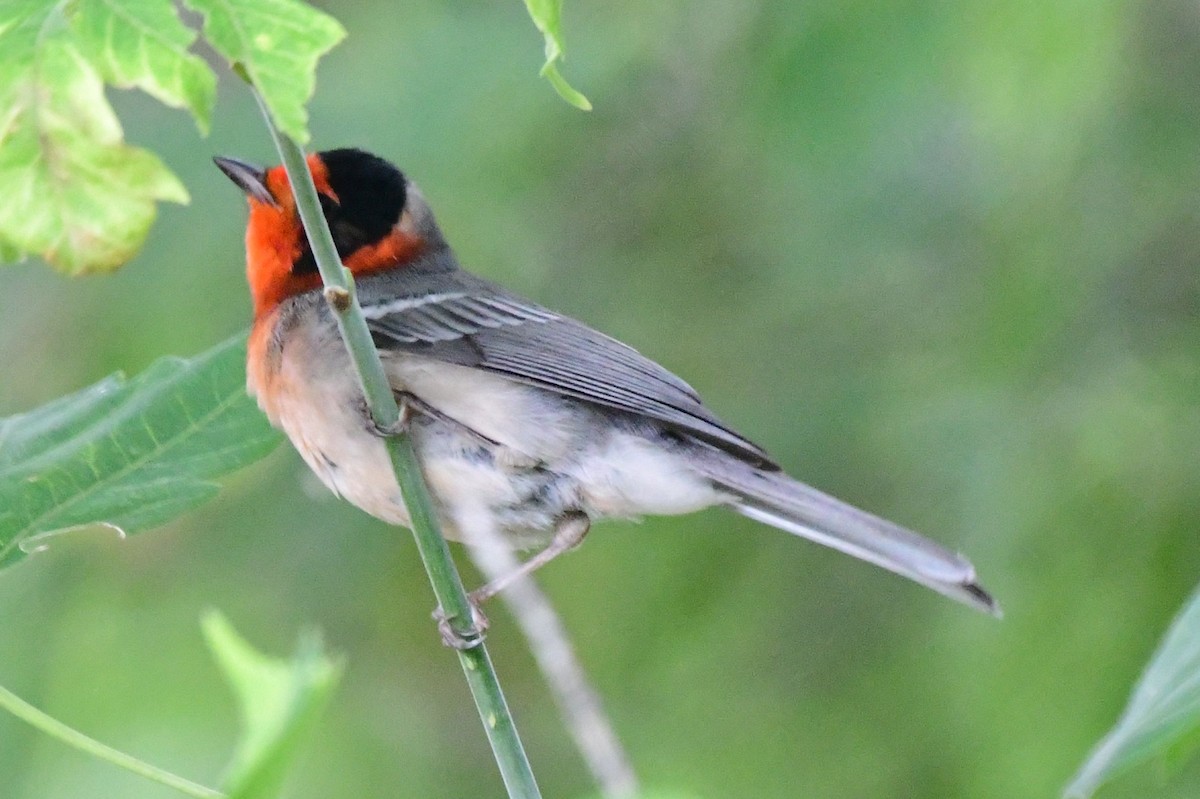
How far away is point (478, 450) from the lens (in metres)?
3.07

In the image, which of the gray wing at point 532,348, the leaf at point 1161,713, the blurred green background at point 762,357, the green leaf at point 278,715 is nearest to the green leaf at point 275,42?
the green leaf at point 278,715

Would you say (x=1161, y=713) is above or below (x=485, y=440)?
above

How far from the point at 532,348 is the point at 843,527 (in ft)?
3.35

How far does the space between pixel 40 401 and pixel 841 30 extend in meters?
2.62

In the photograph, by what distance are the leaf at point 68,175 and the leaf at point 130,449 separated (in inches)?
16.9

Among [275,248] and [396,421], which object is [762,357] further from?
[396,421]

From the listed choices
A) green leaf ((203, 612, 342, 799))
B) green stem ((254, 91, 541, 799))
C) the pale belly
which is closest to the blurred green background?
the pale belly

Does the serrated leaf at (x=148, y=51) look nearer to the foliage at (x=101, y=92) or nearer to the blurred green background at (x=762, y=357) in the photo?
the foliage at (x=101, y=92)

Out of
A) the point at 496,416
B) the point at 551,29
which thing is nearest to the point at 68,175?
the point at 551,29

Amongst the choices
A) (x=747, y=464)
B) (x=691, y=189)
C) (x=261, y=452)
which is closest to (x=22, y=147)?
(x=261, y=452)

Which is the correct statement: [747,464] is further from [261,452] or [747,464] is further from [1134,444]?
[261,452]

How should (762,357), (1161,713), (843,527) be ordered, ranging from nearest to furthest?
(1161,713) < (843,527) < (762,357)

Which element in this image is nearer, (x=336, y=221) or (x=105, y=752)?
(x=105, y=752)

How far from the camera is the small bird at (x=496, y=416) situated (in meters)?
2.98
